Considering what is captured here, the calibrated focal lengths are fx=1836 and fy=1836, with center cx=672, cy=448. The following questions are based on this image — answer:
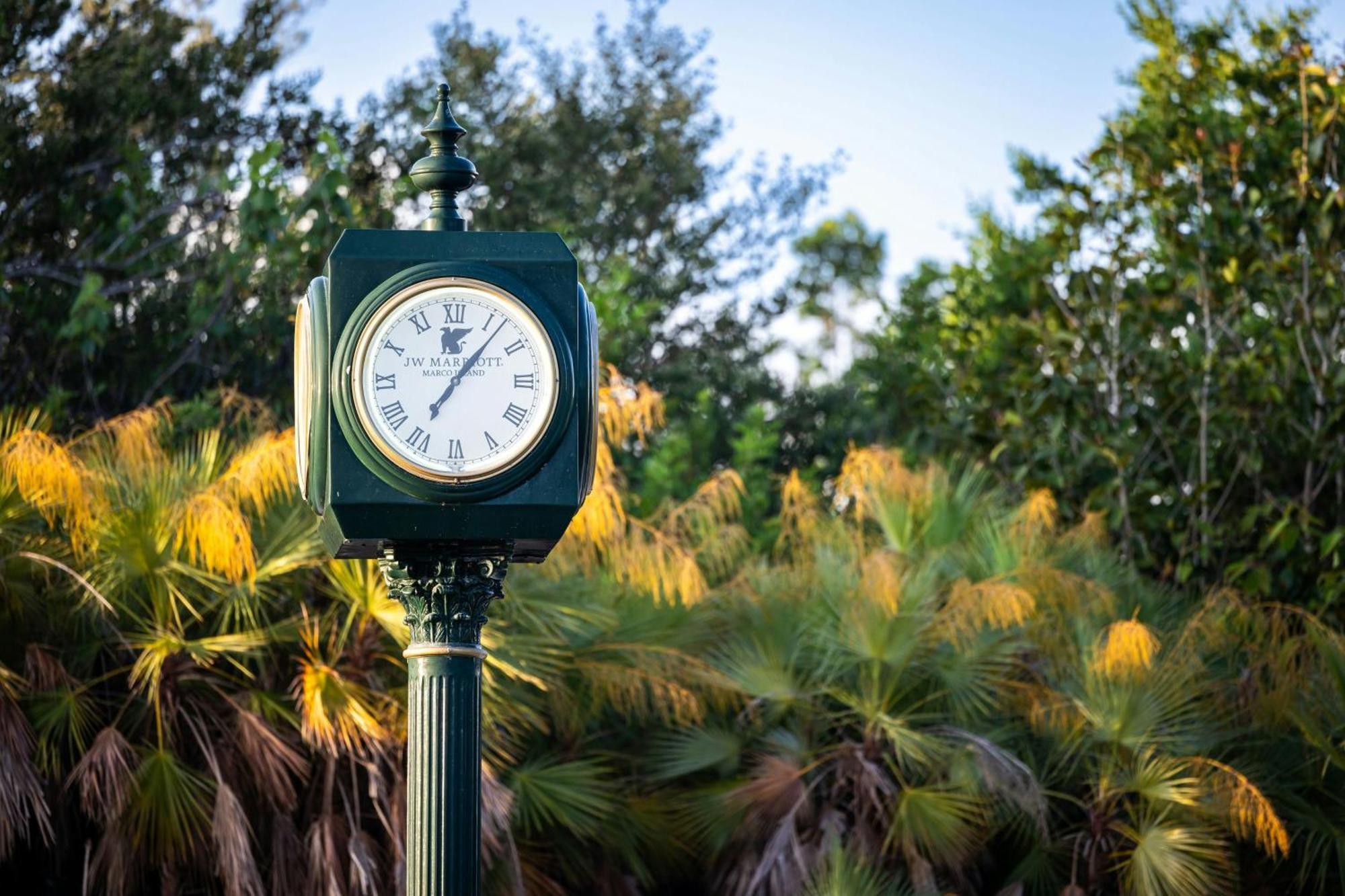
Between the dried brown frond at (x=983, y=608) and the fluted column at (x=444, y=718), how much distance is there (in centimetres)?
655

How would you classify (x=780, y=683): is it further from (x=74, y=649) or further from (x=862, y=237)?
(x=862, y=237)

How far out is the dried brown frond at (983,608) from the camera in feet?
33.5

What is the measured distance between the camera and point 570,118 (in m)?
22.1

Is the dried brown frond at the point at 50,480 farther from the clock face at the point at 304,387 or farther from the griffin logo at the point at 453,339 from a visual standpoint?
the griffin logo at the point at 453,339

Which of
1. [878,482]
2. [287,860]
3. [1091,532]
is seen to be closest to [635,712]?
[287,860]

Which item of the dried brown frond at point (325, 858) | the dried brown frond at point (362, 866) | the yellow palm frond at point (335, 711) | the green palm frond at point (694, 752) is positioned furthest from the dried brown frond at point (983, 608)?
the dried brown frond at point (325, 858)

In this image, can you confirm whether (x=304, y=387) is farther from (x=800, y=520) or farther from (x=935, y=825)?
(x=800, y=520)

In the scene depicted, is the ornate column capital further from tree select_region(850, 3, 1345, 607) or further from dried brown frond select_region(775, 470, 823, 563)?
tree select_region(850, 3, 1345, 607)

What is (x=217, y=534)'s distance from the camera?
28.7ft

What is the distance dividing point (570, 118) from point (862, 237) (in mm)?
15871

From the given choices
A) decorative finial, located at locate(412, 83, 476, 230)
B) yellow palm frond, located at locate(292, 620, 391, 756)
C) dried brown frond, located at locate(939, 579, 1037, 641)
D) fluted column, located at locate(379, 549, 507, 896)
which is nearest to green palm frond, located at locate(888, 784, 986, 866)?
dried brown frond, located at locate(939, 579, 1037, 641)

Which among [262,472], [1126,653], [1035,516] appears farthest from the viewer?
[1035,516]

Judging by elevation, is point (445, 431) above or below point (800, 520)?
below

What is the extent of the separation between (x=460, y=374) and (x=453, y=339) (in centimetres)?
8
